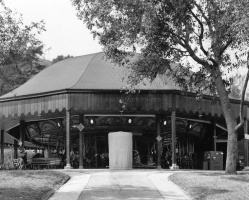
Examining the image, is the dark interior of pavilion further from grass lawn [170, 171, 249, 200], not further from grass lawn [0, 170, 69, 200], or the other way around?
grass lawn [0, 170, 69, 200]

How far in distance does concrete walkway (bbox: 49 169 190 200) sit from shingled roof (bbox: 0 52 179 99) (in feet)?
36.9

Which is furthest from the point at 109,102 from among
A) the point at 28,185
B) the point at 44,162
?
the point at 28,185

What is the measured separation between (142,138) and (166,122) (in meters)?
2.62

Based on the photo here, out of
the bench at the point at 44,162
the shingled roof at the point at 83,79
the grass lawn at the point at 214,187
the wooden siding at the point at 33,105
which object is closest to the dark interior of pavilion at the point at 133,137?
the bench at the point at 44,162

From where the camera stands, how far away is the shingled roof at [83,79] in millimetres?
35094

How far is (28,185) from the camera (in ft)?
64.9

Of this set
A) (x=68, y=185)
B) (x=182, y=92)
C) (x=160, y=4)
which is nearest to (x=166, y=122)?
(x=182, y=92)

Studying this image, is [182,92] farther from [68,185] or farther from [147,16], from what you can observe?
[68,185]

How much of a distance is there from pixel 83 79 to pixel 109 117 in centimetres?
435

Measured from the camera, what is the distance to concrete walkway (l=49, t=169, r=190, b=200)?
17.3m

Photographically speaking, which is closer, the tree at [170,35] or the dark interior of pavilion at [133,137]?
the tree at [170,35]

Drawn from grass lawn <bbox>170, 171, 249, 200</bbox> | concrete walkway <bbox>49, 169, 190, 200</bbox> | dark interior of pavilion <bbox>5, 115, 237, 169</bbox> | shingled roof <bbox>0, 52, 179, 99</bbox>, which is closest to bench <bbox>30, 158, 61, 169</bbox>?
dark interior of pavilion <bbox>5, 115, 237, 169</bbox>

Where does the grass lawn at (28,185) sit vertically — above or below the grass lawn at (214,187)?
above

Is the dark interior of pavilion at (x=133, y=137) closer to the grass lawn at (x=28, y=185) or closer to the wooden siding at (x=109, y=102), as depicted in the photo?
the wooden siding at (x=109, y=102)
